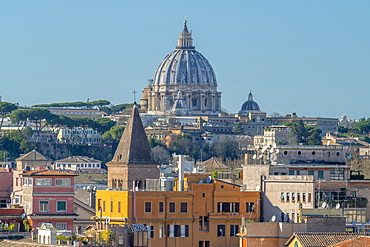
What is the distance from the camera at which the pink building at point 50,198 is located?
5144cm

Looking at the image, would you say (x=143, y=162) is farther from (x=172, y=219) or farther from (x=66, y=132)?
(x=66, y=132)

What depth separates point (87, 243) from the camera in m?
40.9

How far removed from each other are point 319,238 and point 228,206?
9.27m

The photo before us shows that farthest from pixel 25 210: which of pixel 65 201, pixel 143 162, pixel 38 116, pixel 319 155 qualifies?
pixel 38 116

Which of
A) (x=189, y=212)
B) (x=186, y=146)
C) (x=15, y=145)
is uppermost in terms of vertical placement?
(x=186, y=146)

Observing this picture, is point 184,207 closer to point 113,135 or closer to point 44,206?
point 44,206

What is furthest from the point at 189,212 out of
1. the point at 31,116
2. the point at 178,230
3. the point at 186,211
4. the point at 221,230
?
the point at 31,116

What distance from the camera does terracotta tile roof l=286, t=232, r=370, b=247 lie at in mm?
38219

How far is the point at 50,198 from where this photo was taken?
5222 centimetres

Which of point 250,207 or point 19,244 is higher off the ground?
point 250,207

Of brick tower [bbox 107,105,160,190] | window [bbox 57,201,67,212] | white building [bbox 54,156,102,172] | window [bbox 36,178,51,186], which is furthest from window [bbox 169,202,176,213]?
white building [bbox 54,156,102,172]

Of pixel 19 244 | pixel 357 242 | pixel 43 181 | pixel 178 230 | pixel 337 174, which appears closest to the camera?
pixel 357 242

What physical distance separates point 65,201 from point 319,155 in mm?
7614

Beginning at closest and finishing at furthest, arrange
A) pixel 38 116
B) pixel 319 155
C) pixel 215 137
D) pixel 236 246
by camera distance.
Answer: pixel 236 246 → pixel 319 155 → pixel 38 116 → pixel 215 137
